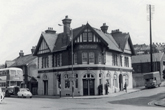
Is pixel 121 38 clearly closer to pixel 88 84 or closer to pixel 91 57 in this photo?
pixel 91 57

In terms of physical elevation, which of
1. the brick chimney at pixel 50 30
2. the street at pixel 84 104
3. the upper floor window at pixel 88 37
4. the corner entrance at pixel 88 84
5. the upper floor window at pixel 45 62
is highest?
the brick chimney at pixel 50 30

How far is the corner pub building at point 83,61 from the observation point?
37.6 metres

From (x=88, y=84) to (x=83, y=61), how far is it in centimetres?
344

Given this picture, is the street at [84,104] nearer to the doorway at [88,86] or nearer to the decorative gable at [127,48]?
the doorway at [88,86]

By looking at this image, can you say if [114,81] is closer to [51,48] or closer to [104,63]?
[104,63]

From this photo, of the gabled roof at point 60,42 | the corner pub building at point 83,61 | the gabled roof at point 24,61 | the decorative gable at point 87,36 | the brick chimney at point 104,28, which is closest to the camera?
the corner pub building at point 83,61

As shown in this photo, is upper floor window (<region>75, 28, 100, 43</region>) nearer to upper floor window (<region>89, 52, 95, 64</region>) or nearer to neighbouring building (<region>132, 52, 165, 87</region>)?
upper floor window (<region>89, 52, 95, 64</region>)

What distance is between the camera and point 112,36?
4741 cm

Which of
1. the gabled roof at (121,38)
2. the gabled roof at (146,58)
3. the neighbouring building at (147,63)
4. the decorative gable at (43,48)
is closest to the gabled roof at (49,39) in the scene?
the decorative gable at (43,48)

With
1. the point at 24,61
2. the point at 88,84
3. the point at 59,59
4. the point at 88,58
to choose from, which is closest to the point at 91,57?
the point at 88,58

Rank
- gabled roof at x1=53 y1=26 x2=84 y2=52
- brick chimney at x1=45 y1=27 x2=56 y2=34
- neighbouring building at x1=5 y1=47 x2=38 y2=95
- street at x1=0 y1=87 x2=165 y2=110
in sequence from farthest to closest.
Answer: neighbouring building at x1=5 y1=47 x2=38 y2=95 → brick chimney at x1=45 y1=27 x2=56 y2=34 → gabled roof at x1=53 y1=26 x2=84 y2=52 → street at x1=0 y1=87 x2=165 y2=110

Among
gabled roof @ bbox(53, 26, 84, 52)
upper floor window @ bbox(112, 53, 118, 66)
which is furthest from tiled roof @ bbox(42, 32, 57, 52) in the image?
upper floor window @ bbox(112, 53, 118, 66)

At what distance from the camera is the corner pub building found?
37594mm

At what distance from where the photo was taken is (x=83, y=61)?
124ft
